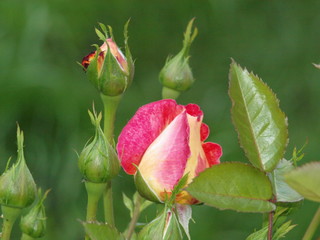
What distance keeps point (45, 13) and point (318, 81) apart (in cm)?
84

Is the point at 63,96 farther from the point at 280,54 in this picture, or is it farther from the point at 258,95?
the point at 258,95

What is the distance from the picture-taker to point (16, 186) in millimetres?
562

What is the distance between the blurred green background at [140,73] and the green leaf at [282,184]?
137 cm

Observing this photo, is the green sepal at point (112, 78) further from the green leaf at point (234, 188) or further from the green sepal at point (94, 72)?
the green leaf at point (234, 188)

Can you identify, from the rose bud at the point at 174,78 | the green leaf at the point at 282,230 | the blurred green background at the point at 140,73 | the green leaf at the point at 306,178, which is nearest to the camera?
the green leaf at the point at 306,178

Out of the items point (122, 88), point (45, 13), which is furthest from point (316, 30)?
point (122, 88)

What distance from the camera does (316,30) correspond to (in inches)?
98.2

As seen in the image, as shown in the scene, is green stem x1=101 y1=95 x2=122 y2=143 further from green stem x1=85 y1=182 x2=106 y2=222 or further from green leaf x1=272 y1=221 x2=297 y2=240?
green leaf x1=272 y1=221 x2=297 y2=240

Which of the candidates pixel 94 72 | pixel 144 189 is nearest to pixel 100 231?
pixel 144 189

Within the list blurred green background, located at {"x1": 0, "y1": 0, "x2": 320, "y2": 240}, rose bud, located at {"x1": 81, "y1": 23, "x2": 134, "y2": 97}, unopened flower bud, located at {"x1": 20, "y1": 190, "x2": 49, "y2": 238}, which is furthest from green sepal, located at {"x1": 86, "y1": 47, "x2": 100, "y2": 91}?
blurred green background, located at {"x1": 0, "y1": 0, "x2": 320, "y2": 240}

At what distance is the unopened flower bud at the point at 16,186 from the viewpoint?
56cm

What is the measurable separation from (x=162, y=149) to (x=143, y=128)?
20 mm

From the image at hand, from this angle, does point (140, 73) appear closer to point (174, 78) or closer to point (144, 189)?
point (174, 78)

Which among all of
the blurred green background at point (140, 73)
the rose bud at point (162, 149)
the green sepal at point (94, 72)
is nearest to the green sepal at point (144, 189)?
the rose bud at point (162, 149)
